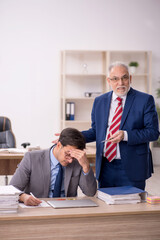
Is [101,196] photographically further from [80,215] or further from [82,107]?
[82,107]

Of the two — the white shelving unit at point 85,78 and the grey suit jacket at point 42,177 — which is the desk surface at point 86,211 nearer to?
the grey suit jacket at point 42,177

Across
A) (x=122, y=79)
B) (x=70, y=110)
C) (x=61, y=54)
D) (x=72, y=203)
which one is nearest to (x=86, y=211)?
(x=72, y=203)

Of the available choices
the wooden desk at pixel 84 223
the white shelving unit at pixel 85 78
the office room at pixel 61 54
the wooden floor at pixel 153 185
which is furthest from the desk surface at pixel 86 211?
the white shelving unit at pixel 85 78

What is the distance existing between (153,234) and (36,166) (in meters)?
0.87

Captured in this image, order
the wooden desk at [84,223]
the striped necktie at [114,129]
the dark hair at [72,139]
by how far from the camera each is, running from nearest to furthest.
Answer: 1. the wooden desk at [84,223]
2. the dark hair at [72,139]
3. the striped necktie at [114,129]

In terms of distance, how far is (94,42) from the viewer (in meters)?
7.77

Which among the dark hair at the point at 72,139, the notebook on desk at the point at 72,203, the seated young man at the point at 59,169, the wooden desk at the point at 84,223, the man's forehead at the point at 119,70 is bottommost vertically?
the wooden desk at the point at 84,223

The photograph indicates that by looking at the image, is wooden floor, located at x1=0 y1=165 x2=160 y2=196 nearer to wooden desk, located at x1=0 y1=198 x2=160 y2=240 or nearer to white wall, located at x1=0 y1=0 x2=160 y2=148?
white wall, located at x1=0 y1=0 x2=160 y2=148

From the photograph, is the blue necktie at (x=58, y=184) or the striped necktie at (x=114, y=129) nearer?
the blue necktie at (x=58, y=184)

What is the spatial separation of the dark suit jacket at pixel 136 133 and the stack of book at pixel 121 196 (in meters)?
0.33

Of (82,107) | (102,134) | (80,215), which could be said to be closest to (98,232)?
(80,215)

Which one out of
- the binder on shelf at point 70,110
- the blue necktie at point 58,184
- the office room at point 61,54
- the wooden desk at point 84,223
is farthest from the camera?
the office room at point 61,54

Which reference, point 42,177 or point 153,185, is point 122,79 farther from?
point 153,185

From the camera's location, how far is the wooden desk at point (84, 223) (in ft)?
6.24
